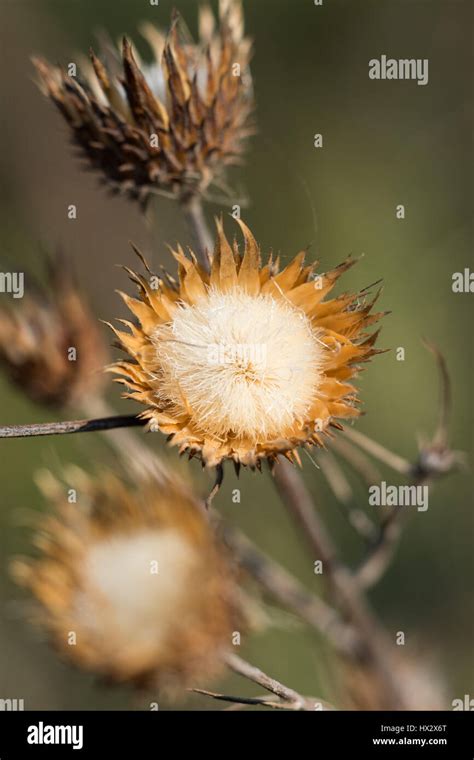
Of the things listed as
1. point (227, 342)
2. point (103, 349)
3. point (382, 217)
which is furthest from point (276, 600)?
point (382, 217)

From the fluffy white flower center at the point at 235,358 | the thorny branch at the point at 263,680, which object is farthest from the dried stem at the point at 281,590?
the fluffy white flower center at the point at 235,358

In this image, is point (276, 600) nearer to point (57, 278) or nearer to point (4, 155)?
point (57, 278)

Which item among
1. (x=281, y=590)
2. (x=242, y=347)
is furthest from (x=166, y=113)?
(x=281, y=590)

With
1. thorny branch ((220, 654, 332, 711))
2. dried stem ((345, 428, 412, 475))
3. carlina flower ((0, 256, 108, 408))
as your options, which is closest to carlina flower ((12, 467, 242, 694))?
carlina flower ((0, 256, 108, 408))

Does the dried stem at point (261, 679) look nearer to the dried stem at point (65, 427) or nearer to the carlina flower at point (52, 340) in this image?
the dried stem at point (65, 427)

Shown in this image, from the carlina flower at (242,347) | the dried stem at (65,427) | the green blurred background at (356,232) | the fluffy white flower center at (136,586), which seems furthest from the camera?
the green blurred background at (356,232)

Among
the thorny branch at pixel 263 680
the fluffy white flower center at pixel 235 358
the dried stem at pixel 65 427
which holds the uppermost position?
the fluffy white flower center at pixel 235 358
